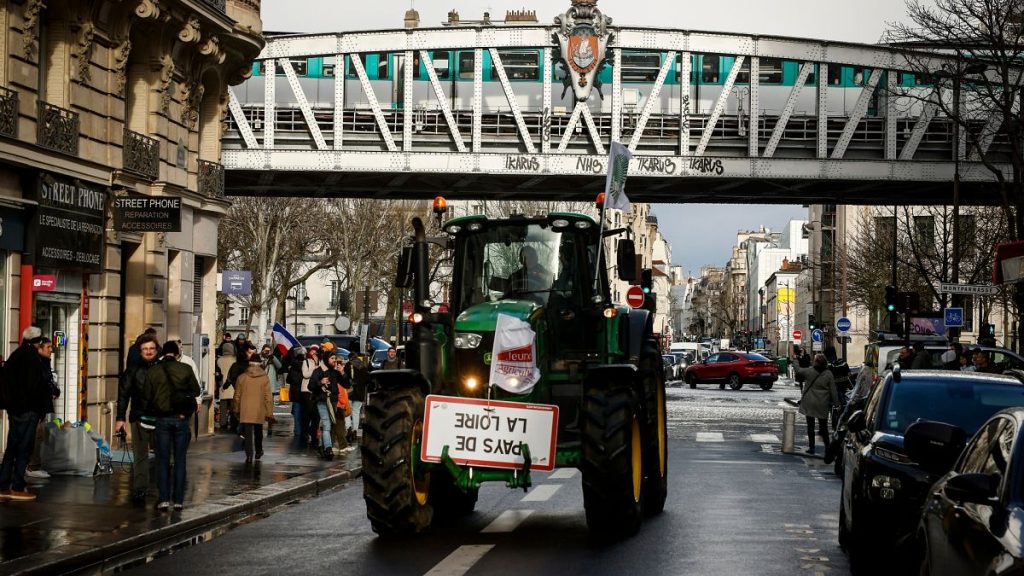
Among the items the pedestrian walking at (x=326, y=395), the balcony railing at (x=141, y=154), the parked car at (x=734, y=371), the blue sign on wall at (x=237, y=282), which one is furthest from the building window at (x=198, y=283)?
the parked car at (x=734, y=371)

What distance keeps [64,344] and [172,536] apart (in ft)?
33.5

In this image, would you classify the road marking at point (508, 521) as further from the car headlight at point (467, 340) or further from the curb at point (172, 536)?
the curb at point (172, 536)

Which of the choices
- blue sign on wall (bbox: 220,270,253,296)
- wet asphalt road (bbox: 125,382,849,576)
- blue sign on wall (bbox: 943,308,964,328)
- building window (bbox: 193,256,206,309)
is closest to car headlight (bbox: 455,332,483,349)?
wet asphalt road (bbox: 125,382,849,576)

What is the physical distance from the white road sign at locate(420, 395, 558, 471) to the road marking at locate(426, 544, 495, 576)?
2.27 ft

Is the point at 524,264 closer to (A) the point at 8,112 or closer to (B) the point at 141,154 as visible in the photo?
(A) the point at 8,112

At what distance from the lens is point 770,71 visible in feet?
157

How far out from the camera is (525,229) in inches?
546

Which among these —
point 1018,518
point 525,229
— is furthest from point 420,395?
point 1018,518

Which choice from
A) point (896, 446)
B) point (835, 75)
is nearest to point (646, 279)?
point (896, 446)

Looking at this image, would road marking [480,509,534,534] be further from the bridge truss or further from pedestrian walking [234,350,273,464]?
the bridge truss

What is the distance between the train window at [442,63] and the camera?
46094 mm

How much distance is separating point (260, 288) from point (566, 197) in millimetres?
19880

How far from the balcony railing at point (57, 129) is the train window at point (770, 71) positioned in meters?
28.6

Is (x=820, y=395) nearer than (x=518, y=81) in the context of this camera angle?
Yes
